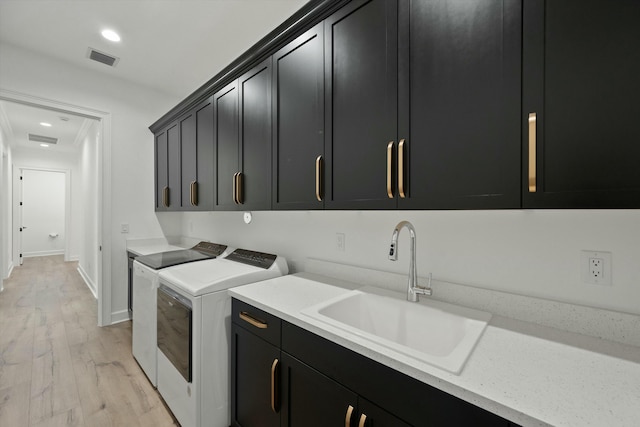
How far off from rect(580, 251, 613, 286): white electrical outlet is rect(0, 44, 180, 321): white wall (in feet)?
13.0

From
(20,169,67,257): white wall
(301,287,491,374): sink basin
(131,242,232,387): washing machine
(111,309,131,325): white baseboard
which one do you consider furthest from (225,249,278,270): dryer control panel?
(20,169,67,257): white wall

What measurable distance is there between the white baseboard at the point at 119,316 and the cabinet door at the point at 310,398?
9.74ft

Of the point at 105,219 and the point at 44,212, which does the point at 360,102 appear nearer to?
the point at 105,219

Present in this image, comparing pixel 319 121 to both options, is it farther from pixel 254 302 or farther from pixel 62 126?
pixel 62 126

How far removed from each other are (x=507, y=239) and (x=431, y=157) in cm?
52

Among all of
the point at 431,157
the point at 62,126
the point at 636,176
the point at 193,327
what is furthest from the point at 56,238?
the point at 636,176

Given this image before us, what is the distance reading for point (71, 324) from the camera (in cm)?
323

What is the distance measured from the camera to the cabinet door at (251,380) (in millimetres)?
1356

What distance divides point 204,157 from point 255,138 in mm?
836

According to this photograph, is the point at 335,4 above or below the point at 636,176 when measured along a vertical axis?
above

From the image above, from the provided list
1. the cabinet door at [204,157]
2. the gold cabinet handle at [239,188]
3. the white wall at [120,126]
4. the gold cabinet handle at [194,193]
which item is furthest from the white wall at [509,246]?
the white wall at [120,126]

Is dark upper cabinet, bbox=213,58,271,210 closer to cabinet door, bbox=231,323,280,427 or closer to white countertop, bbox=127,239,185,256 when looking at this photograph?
cabinet door, bbox=231,323,280,427

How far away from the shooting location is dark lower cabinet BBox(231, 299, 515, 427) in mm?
815

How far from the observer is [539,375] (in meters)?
0.79
